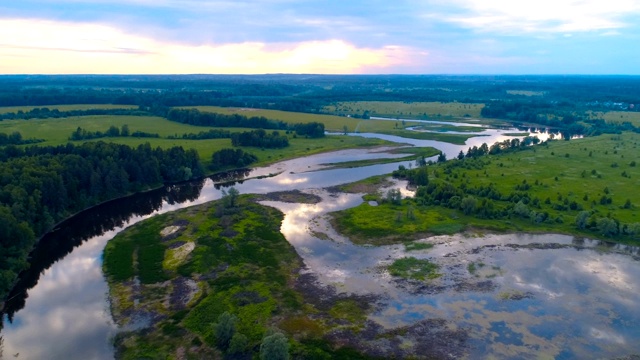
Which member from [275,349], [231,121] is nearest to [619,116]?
[231,121]


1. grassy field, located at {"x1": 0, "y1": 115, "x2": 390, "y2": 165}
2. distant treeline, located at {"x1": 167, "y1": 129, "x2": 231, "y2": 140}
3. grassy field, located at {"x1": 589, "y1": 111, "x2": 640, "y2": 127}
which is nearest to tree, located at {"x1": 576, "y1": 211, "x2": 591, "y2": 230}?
grassy field, located at {"x1": 0, "y1": 115, "x2": 390, "y2": 165}

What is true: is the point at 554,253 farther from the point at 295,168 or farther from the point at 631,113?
the point at 631,113

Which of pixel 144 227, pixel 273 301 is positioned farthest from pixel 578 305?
pixel 144 227

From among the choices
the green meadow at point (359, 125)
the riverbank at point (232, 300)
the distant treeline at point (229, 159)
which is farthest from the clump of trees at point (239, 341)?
the green meadow at point (359, 125)

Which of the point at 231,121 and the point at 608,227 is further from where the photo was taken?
the point at 231,121

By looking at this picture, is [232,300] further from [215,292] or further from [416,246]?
[416,246]

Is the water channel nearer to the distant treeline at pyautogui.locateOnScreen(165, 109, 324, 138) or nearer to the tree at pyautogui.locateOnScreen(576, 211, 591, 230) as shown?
the tree at pyautogui.locateOnScreen(576, 211, 591, 230)
